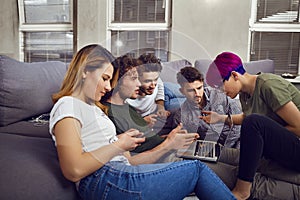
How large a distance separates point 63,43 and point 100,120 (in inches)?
100

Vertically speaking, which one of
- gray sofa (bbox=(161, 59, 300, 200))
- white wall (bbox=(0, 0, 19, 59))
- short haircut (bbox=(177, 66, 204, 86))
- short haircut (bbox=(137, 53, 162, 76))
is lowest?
gray sofa (bbox=(161, 59, 300, 200))

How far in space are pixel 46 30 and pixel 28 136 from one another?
2.05 metres

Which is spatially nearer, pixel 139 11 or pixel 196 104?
pixel 196 104

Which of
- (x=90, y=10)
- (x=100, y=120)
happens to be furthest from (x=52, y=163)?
(x=90, y=10)

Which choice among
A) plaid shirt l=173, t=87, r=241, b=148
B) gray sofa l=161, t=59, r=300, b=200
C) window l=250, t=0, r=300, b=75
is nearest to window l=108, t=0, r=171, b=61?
window l=250, t=0, r=300, b=75

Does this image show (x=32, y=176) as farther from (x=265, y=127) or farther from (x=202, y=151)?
(x=265, y=127)

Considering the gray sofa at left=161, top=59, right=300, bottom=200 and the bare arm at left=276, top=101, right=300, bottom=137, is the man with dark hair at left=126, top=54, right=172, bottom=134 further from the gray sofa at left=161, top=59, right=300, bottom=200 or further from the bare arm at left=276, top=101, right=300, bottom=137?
the bare arm at left=276, top=101, right=300, bottom=137

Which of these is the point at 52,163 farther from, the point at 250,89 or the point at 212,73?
the point at 250,89

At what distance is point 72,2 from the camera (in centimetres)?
332

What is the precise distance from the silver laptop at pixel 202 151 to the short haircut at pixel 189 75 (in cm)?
24

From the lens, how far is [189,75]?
1.26 m

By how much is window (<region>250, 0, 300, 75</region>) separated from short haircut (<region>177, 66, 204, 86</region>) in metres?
2.08

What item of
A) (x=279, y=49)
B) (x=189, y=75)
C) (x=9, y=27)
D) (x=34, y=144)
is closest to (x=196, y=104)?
(x=189, y=75)

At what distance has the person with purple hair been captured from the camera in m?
1.45
